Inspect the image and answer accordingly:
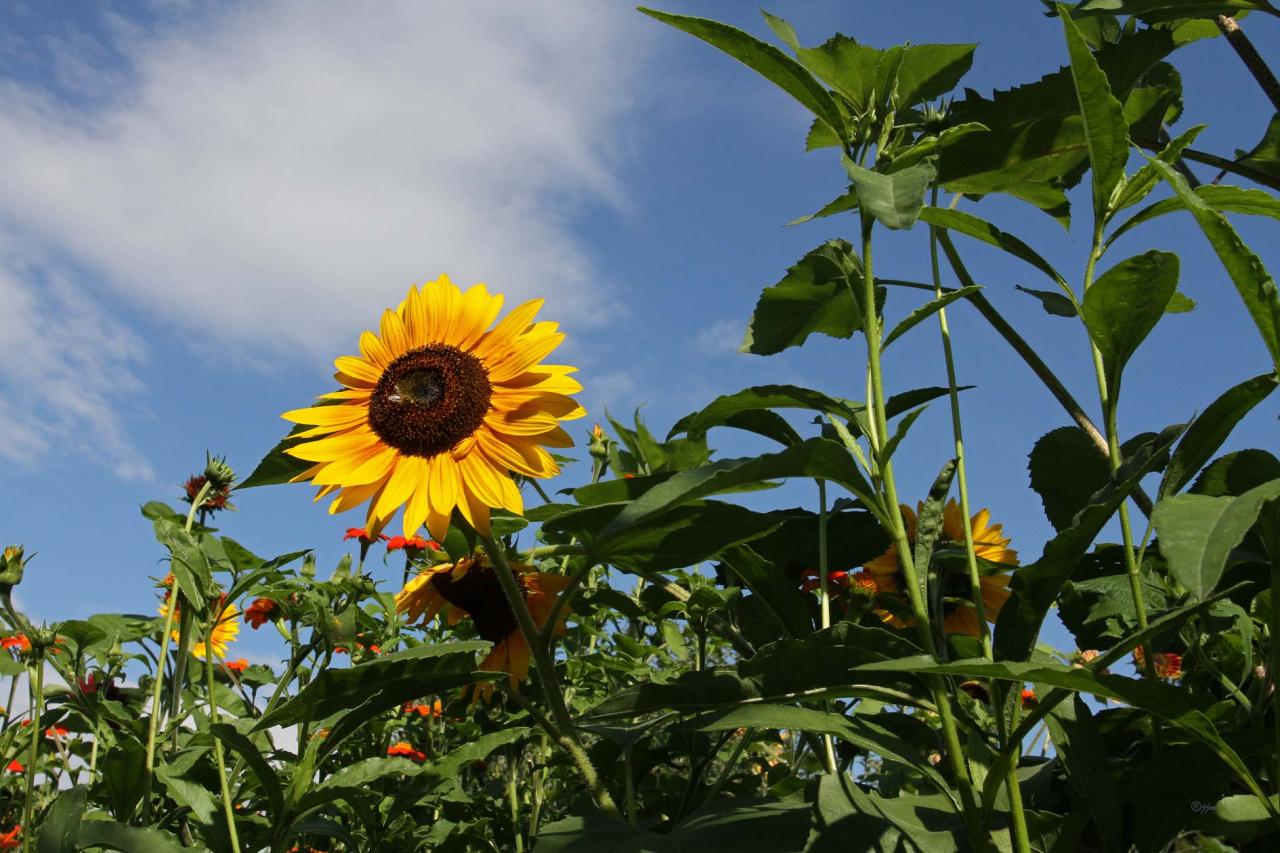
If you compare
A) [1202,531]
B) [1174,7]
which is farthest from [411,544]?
[1202,531]

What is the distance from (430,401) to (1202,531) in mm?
1048

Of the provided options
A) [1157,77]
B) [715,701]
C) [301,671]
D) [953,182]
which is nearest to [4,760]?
[301,671]

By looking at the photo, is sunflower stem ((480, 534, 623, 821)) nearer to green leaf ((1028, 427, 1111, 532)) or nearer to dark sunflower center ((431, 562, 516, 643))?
dark sunflower center ((431, 562, 516, 643))

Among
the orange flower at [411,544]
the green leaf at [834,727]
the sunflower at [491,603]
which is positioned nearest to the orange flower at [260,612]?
the orange flower at [411,544]

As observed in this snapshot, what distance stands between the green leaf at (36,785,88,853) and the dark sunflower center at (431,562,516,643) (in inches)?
24.2

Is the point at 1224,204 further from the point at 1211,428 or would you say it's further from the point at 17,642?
the point at 17,642

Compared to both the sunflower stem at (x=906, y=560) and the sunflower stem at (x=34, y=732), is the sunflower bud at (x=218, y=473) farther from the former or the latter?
the sunflower stem at (x=906, y=560)

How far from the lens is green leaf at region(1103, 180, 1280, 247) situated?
127 centimetres

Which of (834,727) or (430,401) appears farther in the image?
(430,401)

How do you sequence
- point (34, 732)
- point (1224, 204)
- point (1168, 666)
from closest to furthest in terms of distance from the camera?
point (1224, 204) → point (34, 732) → point (1168, 666)

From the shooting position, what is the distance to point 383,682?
4.26 feet

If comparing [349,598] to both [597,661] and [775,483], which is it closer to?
[597,661]

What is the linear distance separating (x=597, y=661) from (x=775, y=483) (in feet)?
4.20

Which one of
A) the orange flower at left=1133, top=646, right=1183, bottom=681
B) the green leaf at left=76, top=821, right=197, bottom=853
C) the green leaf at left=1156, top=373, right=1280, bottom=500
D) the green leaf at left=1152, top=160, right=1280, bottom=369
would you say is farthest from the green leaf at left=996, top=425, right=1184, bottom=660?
the orange flower at left=1133, top=646, right=1183, bottom=681
